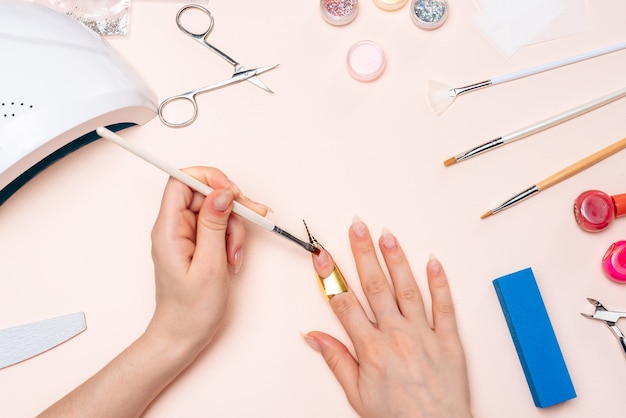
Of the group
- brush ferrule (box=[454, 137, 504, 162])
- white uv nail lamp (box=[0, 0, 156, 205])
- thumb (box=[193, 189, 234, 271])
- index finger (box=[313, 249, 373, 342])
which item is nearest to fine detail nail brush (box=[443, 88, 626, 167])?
brush ferrule (box=[454, 137, 504, 162])

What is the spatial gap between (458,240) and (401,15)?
0.36 m

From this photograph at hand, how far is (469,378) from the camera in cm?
76

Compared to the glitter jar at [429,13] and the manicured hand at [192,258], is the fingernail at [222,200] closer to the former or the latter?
the manicured hand at [192,258]

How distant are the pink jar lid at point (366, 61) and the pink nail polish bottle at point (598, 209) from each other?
14.0 inches

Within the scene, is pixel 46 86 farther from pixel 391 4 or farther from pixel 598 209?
pixel 598 209

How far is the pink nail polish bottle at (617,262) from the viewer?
0.75 metres

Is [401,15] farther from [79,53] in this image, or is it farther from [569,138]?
[79,53]

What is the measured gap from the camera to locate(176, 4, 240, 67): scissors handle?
31.9 inches

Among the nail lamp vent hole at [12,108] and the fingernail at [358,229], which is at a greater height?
the nail lamp vent hole at [12,108]

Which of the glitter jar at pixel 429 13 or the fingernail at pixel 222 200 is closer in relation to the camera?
the fingernail at pixel 222 200

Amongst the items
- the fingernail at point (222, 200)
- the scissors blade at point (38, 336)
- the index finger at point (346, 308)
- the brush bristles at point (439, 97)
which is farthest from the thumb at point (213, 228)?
the brush bristles at point (439, 97)

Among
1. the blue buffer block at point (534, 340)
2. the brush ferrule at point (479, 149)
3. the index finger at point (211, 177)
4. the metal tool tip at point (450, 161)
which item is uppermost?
the index finger at point (211, 177)

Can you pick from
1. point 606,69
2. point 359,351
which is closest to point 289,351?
point 359,351

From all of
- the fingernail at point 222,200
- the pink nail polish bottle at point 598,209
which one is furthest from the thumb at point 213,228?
the pink nail polish bottle at point 598,209
